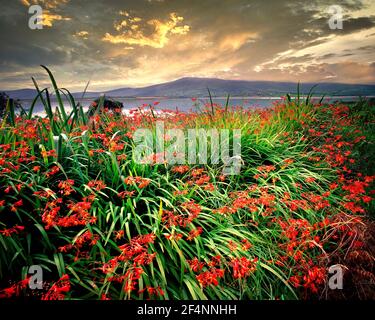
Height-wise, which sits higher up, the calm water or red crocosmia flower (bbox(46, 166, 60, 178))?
the calm water

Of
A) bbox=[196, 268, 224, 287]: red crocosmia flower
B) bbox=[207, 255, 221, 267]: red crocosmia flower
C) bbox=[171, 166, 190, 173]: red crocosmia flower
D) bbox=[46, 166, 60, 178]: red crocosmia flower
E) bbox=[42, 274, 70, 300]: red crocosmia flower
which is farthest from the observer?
bbox=[171, 166, 190, 173]: red crocosmia flower

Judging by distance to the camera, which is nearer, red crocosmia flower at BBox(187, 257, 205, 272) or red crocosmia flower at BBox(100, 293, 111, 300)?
red crocosmia flower at BBox(100, 293, 111, 300)

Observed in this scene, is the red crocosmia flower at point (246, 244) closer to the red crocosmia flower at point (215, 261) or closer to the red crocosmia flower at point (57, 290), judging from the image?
the red crocosmia flower at point (215, 261)

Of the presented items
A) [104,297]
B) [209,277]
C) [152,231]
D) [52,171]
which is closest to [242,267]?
[209,277]

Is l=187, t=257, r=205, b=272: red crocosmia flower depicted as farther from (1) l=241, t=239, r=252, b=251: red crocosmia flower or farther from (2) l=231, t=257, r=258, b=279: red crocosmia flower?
(1) l=241, t=239, r=252, b=251: red crocosmia flower

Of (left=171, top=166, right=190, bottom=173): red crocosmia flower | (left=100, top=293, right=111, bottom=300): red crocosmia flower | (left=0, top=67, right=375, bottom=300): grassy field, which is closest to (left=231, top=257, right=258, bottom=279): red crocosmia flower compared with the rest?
(left=0, top=67, right=375, bottom=300): grassy field

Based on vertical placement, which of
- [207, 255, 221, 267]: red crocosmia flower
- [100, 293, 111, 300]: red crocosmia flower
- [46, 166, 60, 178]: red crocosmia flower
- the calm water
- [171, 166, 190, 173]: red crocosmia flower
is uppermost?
the calm water

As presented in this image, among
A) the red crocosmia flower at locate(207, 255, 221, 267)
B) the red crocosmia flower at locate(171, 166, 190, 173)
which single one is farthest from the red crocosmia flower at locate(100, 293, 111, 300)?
the red crocosmia flower at locate(171, 166, 190, 173)

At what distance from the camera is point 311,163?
329 centimetres

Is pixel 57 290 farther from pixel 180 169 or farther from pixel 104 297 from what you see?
pixel 180 169

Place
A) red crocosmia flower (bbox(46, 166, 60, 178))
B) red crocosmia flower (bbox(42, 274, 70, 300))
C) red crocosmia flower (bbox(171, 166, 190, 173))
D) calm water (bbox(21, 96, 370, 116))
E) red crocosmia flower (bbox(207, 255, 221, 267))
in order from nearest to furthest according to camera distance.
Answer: red crocosmia flower (bbox(42, 274, 70, 300)) → red crocosmia flower (bbox(207, 255, 221, 267)) → red crocosmia flower (bbox(46, 166, 60, 178)) → red crocosmia flower (bbox(171, 166, 190, 173)) → calm water (bbox(21, 96, 370, 116))
